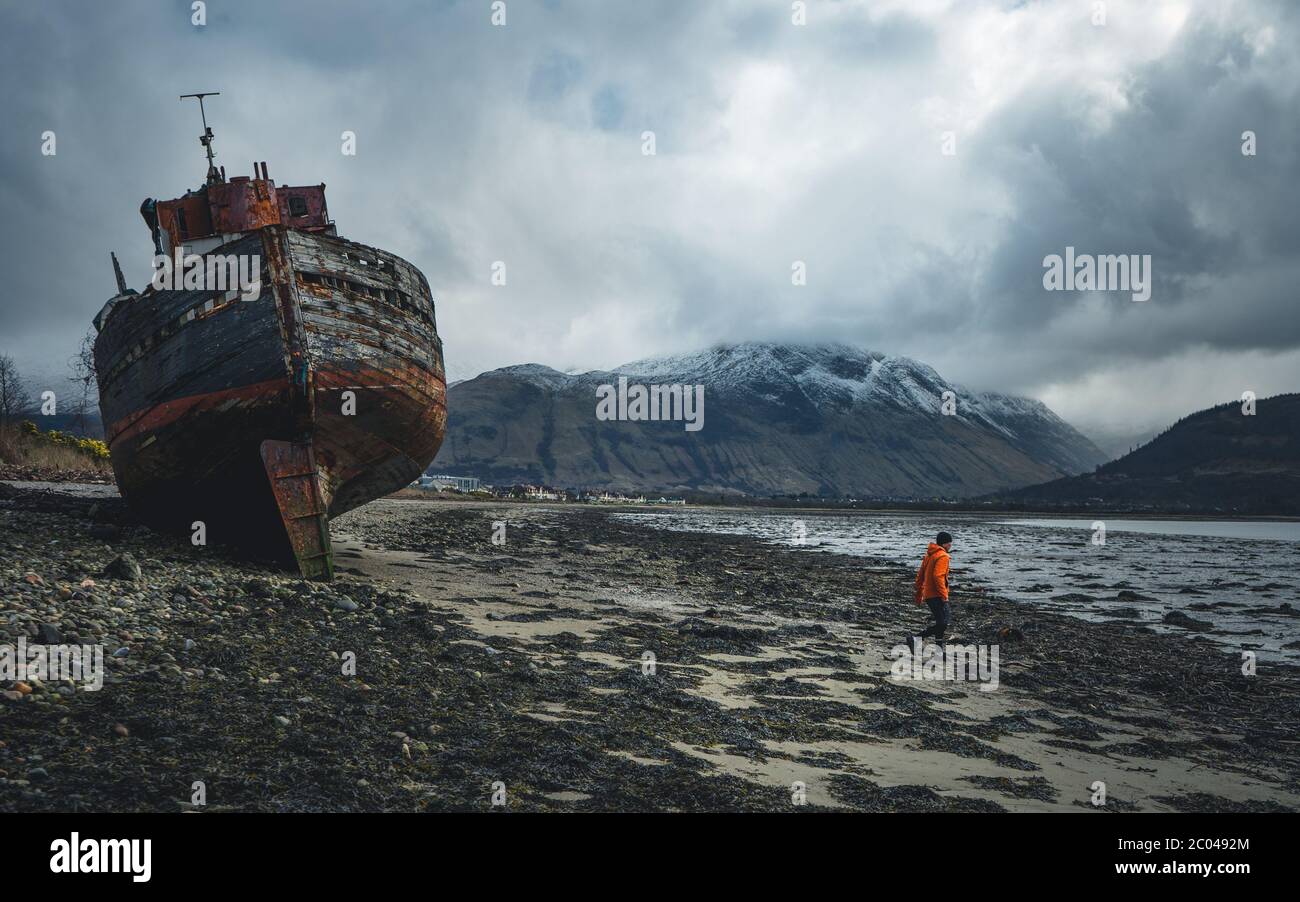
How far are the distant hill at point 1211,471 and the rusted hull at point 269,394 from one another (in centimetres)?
15423

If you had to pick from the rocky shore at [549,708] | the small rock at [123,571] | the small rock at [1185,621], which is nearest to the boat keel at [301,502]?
the rocky shore at [549,708]

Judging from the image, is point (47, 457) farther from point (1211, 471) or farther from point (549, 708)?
point (1211, 471)

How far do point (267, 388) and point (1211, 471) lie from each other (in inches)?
7562

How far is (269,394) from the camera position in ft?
45.0

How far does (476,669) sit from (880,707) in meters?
4.93

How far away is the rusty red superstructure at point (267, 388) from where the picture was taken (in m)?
13.8

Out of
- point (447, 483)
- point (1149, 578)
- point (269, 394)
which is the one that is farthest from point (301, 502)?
point (447, 483)

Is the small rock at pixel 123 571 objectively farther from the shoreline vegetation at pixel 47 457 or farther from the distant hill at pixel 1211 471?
the distant hill at pixel 1211 471

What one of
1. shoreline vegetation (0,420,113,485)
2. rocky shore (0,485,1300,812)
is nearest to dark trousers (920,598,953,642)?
rocky shore (0,485,1300,812)

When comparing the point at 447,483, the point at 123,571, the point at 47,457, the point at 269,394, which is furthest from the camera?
the point at 447,483

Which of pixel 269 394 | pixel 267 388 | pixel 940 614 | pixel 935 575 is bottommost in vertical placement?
pixel 940 614
